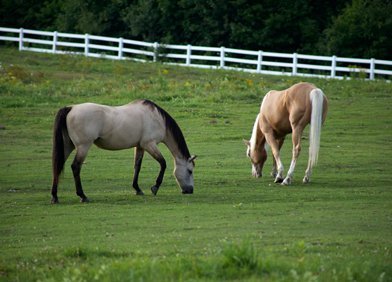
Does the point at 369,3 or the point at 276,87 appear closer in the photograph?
the point at 276,87

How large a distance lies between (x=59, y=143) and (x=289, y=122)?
5.03 meters

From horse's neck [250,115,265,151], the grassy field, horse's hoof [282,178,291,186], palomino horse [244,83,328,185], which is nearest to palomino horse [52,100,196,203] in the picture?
the grassy field

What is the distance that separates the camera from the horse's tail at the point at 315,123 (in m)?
15.6

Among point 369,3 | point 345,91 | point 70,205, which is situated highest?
point 369,3

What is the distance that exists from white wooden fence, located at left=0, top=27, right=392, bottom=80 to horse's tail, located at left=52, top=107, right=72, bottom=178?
23157 millimetres

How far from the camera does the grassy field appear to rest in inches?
345

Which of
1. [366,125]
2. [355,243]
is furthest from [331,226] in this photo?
[366,125]

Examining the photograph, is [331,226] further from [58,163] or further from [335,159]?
[335,159]

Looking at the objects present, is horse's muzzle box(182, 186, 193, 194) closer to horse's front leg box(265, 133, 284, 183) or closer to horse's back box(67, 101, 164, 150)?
horse's back box(67, 101, 164, 150)

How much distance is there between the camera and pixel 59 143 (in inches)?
557

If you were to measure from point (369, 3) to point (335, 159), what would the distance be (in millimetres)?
23999

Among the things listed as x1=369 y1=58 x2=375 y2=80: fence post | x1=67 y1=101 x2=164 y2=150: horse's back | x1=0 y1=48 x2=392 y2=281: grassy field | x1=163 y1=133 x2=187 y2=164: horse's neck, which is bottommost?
x1=0 y1=48 x2=392 y2=281: grassy field

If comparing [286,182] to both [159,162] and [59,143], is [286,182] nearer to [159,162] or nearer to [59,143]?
[159,162]

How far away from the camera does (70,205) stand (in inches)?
555
